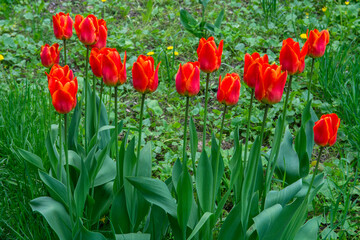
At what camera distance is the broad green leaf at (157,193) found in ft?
4.50

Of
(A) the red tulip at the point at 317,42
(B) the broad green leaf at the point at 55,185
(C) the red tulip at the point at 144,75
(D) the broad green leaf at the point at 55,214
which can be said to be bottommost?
(D) the broad green leaf at the point at 55,214

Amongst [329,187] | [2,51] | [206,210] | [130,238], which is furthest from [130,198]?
[2,51]

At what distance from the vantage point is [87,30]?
150 cm

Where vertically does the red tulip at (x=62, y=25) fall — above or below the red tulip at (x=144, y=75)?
above

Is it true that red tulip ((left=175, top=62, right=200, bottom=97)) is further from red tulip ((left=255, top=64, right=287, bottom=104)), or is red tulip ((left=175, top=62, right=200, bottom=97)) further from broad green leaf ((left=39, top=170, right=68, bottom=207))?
broad green leaf ((left=39, top=170, right=68, bottom=207))

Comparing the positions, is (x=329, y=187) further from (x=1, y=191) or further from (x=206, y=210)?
(x=1, y=191)

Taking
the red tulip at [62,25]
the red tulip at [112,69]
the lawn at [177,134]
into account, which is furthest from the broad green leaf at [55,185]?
the red tulip at [62,25]

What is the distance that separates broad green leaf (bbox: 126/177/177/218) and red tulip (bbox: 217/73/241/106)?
13.1 inches

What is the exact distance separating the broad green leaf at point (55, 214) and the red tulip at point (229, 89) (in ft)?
2.25

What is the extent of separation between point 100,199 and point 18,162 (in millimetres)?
458

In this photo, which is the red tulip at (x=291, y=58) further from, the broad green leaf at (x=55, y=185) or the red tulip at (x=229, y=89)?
the broad green leaf at (x=55, y=185)

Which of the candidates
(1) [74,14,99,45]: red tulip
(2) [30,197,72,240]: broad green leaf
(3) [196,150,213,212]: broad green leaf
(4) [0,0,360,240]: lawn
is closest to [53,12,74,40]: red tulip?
(4) [0,0,360,240]: lawn

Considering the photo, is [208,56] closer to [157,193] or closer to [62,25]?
[157,193]

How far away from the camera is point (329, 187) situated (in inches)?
75.7
